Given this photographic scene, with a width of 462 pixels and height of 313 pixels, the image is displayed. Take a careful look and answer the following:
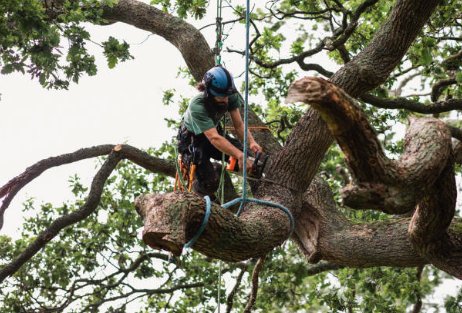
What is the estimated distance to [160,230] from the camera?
3938 mm

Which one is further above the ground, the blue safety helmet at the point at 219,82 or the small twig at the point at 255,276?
the blue safety helmet at the point at 219,82

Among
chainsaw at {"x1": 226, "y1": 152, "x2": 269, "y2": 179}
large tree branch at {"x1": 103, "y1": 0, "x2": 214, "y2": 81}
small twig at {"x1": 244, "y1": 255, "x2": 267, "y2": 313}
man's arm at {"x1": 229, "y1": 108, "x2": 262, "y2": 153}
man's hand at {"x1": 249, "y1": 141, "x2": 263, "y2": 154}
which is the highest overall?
large tree branch at {"x1": 103, "y1": 0, "x2": 214, "y2": 81}

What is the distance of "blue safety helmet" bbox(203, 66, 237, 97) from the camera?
5.63 metres

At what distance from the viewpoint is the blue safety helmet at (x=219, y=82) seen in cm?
563

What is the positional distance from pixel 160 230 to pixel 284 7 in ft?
17.3

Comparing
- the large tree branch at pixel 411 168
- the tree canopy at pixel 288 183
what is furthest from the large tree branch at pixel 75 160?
the large tree branch at pixel 411 168

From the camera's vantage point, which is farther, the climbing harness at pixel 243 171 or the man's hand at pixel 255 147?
the man's hand at pixel 255 147

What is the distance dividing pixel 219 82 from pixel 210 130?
13.9 inches

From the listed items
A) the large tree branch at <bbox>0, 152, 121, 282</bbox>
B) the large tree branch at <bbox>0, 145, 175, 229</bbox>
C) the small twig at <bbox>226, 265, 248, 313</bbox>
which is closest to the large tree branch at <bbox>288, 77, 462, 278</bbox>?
the large tree branch at <bbox>0, 145, 175, 229</bbox>

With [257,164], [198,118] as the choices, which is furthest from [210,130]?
[257,164]

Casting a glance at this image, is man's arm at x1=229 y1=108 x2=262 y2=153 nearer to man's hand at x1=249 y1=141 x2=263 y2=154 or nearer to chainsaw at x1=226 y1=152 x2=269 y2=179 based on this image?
man's hand at x1=249 y1=141 x2=263 y2=154

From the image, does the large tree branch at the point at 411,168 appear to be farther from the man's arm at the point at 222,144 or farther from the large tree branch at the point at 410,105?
the large tree branch at the point at 410,105

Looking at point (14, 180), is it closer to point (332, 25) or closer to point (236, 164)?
point (236, 164)

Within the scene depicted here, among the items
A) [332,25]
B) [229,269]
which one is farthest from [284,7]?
[229,269]
